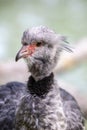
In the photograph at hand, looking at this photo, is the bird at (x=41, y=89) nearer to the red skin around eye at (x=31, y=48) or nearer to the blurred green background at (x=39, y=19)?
the red skin around eye at (x=31, y=48)

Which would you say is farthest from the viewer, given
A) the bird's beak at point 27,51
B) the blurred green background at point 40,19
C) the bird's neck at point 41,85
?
the blurred green background at point 40,19

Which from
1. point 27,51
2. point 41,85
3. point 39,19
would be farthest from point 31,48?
point 39,19

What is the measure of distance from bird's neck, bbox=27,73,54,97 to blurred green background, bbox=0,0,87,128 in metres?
3.05

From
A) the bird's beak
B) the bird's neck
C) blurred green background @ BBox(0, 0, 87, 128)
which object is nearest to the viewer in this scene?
the bird's beak

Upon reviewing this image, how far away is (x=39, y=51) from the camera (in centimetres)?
441

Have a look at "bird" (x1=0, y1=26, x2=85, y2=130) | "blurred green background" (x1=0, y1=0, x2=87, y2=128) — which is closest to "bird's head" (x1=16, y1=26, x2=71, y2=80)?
"bird" (x1=0, y1=26, x2=85, y2=130)

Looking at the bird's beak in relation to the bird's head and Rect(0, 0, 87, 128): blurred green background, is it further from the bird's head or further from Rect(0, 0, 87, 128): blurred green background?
Rect(0, 0, 87, 128): blurred green background

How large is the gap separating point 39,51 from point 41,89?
0.91 ft

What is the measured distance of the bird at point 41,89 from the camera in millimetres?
4395

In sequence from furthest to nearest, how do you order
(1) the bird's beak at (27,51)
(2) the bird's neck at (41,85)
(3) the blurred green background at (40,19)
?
(3) the blurred green background at (40,19)
(2) the bird's neck at (41,85)
(1) the bird's beak at (27,51)

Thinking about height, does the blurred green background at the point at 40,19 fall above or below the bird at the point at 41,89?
above

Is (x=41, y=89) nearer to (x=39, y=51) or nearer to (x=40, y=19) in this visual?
(x=39, y=51)

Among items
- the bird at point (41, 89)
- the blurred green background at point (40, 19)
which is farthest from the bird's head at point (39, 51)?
the blurred green background at point (40, 19)

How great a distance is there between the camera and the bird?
4.39m
